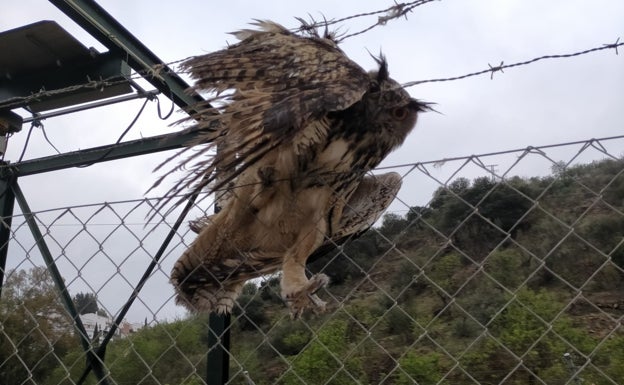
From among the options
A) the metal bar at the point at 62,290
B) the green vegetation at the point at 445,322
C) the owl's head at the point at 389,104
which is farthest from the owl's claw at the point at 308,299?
the green vegetation at the point at 445,322

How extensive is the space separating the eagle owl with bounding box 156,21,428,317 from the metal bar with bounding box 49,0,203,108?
1.08 m

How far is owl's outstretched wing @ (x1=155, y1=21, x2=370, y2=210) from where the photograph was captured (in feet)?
5.63

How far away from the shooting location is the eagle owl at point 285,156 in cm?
190

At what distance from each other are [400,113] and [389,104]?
8cm

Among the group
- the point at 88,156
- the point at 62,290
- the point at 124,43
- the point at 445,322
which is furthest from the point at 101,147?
the point at 445,322

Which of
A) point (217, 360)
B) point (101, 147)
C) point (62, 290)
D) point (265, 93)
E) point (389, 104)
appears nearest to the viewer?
point (265, 93)

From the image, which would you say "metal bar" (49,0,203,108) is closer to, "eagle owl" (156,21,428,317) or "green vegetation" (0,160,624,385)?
"eagle owl" (156,21,428,317)

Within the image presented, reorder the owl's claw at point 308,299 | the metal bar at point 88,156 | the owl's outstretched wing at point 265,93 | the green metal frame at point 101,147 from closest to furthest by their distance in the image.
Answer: the owl's outstretched wing at point 265,93
the owl's claw at point 308,299
the green metal frame at point 101,147
the metal bar at point 88,156

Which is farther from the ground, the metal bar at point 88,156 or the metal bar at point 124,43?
the metal bar at point 124,43

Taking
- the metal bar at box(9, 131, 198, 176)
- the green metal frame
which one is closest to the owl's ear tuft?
the green metal frame

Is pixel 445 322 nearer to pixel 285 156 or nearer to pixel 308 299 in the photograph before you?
pixel 308 299

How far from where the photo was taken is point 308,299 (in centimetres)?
200

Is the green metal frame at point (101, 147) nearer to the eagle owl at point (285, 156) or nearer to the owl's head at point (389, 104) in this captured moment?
the eagle owl at point (285, 156)

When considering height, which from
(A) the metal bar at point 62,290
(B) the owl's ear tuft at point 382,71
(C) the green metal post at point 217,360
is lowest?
(C) the green metal post at point 217,360
